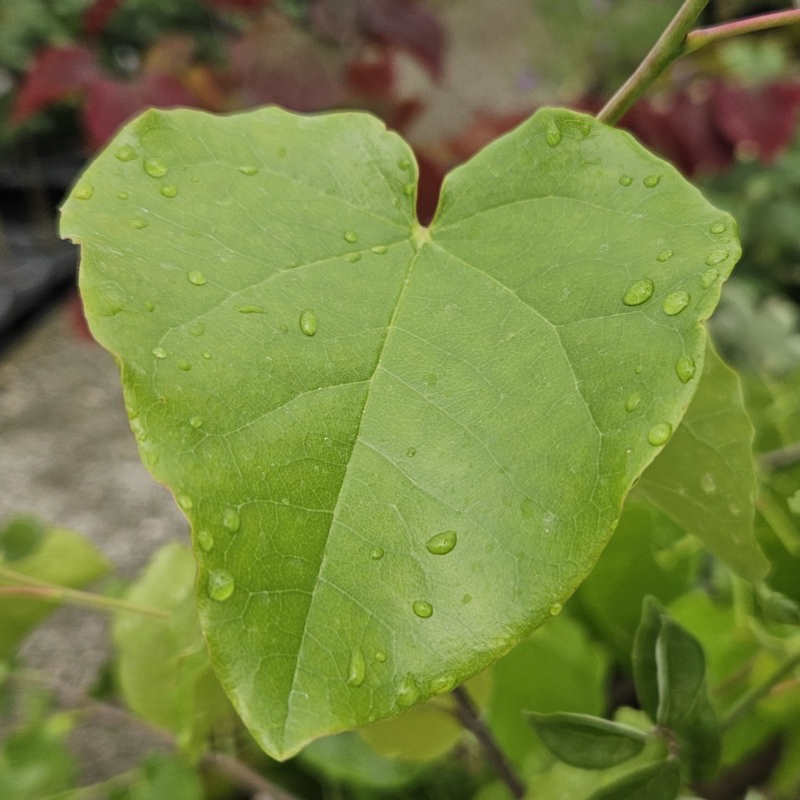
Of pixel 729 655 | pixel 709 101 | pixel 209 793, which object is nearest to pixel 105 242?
pixel 729 655

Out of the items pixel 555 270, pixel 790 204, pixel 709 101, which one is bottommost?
pixel 790 204

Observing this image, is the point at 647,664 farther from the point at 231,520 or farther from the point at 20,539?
the point at 20,539

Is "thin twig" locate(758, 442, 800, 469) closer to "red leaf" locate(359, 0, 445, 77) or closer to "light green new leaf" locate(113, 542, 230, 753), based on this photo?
"light green new leaf" locate(113, 542, 230, 753)

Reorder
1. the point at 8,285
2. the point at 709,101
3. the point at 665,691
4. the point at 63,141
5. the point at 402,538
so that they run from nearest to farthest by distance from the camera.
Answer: the point at 402,538
the point at 665,691
the point at 709,101
the point at 8,285
the point at 63,141

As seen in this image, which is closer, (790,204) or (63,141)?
(790,204)

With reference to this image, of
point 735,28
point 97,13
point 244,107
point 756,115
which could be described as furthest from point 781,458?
point 97,13

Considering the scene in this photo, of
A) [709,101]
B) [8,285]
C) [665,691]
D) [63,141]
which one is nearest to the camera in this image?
[665,691]

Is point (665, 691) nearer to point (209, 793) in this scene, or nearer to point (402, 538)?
point (402, 538)
